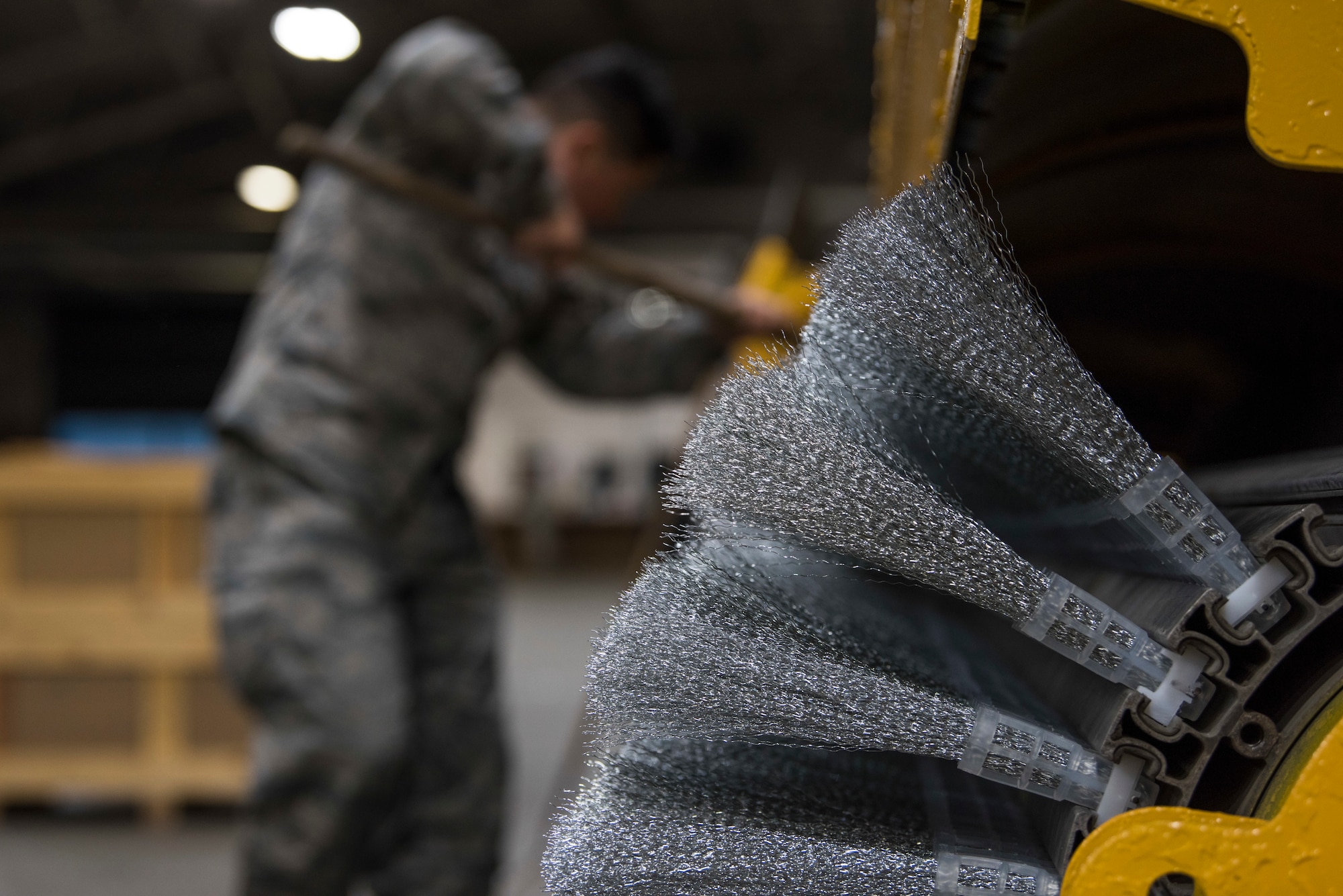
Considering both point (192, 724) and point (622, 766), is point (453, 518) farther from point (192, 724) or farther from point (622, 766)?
point (192, 724)

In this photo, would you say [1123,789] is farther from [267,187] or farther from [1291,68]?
[267,187]

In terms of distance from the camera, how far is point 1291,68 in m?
0.36

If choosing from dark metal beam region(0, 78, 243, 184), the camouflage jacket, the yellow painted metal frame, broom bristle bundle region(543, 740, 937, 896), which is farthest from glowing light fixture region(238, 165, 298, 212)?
broom bristle bundle region(543, 740, 937, 896)

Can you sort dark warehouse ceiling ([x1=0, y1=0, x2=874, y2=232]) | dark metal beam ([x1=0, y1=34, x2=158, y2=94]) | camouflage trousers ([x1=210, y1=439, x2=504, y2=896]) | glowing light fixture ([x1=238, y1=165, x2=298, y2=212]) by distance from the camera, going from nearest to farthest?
camouflage trousers ([x1=210, y1=439, x2=504, y2=896])
dark warehouse ceiling ([x1=0, y1=0, x2=874, y2=232])
dark metal beam ([x1=0, y1=34, x2=158, y2=94])
glowing light fixture ([x1=238, y1=165, x2=298, y2=212])

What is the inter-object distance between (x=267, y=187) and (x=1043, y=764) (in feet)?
22.8

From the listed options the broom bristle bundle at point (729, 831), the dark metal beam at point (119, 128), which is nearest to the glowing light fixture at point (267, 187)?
the dark metal beam at point (119, 128)

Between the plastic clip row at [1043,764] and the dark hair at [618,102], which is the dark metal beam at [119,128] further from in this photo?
the plastic clip row at [1043,764]

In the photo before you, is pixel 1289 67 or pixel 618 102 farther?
pixel 618 102

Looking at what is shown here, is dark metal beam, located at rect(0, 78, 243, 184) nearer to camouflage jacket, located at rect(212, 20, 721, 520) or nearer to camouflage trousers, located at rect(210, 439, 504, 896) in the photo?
camouflage jacket, located at rect(212, 20, 721, 520)

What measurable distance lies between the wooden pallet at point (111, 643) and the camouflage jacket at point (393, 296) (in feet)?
3.99

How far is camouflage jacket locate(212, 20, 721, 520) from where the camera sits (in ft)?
4.17

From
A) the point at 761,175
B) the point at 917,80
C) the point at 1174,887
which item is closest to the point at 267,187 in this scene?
the point at 761,175

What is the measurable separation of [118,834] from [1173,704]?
255 cm

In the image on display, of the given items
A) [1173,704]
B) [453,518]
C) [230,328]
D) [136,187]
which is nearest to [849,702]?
[1173,704]
